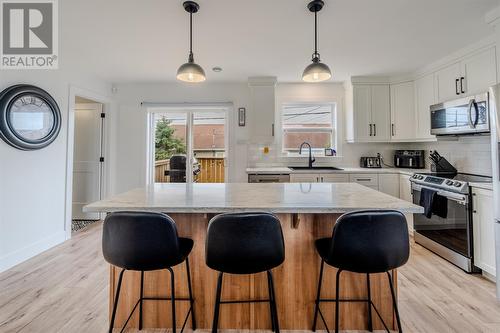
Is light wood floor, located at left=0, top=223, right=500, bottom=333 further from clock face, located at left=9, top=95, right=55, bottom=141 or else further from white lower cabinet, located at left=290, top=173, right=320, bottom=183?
white lower cabinet, located at left=290, top=173, right=320, bottom=183

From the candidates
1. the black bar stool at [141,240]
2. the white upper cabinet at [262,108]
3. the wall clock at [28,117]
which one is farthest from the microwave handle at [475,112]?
the wall clock at [28,117]

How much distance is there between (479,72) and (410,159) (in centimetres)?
158

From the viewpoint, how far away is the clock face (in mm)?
2695

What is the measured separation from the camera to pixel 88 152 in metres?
4.43

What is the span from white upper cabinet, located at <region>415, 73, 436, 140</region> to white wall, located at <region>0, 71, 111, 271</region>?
16.1 ft

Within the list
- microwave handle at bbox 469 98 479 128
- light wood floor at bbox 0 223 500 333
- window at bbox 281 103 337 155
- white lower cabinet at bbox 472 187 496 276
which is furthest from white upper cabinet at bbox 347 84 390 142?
light wood floor at bbox 0 223 500 333

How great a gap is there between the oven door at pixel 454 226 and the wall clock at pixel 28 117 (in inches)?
176

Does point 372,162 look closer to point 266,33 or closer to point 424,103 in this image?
point 424,103

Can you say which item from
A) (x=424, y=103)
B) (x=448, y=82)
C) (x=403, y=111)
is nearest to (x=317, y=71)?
(x=448, y=82)

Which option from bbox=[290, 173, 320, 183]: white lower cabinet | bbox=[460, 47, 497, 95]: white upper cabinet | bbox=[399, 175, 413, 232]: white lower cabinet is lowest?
bbox=[399, 175, 413, 232]: white lower cabinet

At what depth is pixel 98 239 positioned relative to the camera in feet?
11.6

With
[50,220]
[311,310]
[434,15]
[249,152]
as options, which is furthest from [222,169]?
[434,15]

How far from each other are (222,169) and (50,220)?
8.29 feet

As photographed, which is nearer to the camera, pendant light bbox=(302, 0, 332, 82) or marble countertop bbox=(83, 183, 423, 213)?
marble countertop bbox=(83, 183, 423, 213)
